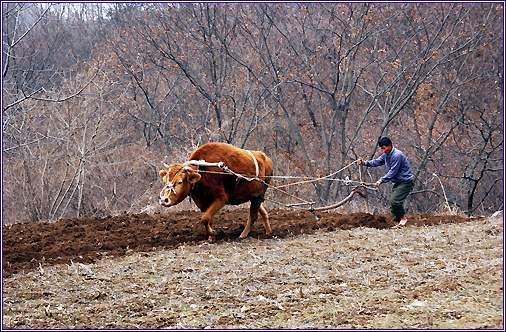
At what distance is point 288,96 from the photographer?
83.9 ft

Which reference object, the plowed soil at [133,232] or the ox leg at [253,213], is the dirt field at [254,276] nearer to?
the plowed soil at [133,232]

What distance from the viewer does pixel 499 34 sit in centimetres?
1820

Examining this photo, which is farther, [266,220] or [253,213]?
[266,220]

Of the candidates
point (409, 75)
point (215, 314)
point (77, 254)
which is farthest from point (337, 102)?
point (215, 314)

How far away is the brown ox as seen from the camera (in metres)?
8.41

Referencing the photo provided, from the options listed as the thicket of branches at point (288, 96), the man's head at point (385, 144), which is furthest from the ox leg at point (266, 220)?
the thicket of branches at point (288, 96)

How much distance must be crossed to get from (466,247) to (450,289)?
262 centimetres

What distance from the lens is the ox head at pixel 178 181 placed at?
326 inches

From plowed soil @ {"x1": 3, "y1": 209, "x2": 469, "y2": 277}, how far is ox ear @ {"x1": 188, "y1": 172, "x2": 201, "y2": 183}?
1131mm

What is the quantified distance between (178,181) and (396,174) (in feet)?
14.6

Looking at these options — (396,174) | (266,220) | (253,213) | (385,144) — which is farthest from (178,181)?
(396,174)

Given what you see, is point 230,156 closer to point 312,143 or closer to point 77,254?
point 77,254

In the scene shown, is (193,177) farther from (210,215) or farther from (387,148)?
(387,148)

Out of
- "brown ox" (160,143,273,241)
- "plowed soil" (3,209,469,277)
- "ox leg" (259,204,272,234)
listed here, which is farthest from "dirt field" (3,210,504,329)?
"brown ox" (160,143,273,241)
